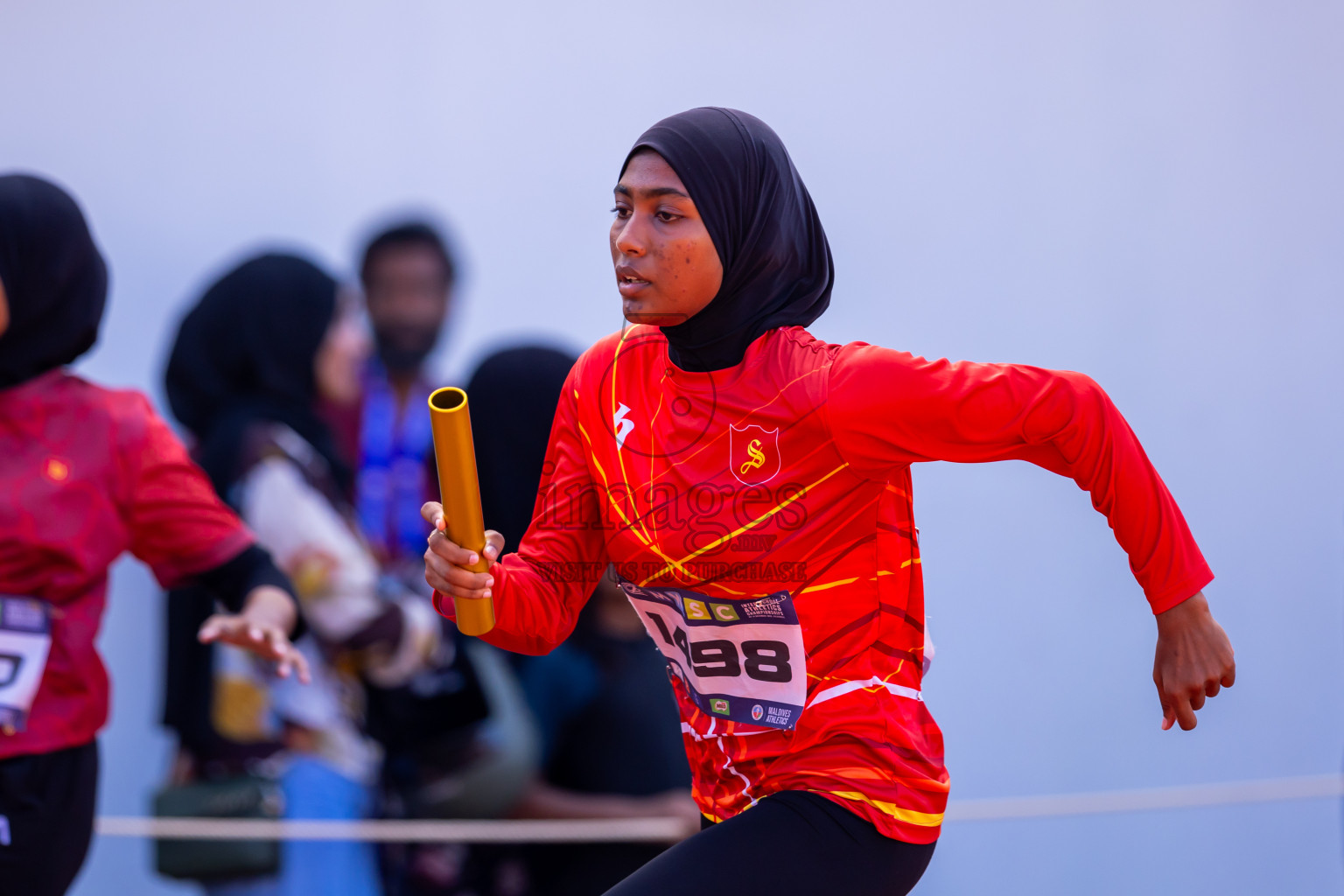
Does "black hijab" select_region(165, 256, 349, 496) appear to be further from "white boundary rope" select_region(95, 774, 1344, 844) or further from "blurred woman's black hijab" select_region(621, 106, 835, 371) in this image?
"blurred woman's black hijab" select_region(621, 106, 835, 371)

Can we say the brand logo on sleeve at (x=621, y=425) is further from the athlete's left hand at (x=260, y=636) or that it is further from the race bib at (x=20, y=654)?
the race bib at (x=20, y=654)

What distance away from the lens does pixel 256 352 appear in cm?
343

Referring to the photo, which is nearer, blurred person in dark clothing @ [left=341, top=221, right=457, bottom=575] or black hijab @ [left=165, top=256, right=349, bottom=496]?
black hijab @ [left=165, top=256, right=349, bottom=496]

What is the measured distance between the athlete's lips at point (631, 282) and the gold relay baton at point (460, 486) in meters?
0.29

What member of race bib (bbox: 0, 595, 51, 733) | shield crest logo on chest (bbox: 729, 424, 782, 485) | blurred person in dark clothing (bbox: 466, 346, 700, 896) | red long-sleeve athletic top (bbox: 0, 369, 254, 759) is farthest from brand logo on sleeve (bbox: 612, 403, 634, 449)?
blurred person in dark clothing (bbox: 466, 346, 700, 896)

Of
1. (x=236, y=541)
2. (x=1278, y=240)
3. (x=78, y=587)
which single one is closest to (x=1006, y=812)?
(x=1278, y=240)

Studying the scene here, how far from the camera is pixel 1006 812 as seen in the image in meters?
3.30

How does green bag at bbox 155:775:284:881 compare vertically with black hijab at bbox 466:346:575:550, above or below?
below

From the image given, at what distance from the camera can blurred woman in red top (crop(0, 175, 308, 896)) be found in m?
2.05

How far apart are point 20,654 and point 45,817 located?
28cm

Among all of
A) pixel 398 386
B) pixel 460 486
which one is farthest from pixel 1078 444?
pixel 398 386

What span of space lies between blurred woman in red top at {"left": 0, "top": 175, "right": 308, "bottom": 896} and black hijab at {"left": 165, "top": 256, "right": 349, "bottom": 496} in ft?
3.54

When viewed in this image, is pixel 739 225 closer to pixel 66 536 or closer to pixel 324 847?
pixel 66 536

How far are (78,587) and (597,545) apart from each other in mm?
982
